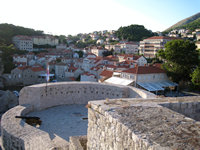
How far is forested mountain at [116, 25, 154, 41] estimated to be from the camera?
86.6 m

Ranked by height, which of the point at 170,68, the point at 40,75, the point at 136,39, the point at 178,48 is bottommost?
the point at 40,75

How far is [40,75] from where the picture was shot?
141 ft

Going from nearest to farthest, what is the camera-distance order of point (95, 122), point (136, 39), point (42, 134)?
point (95, 122), point (42, 134), point (136, 39)

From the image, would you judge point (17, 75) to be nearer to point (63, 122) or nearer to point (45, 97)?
point (45, 97)

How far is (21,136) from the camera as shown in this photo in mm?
7148

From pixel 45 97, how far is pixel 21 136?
397cm

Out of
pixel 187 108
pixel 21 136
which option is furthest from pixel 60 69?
pixel 187 108

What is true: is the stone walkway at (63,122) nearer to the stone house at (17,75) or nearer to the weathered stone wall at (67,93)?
the weathered stone wall at (67,93)

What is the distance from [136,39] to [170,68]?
60.8 metres

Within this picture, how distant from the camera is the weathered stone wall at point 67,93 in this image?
10602 millimetres

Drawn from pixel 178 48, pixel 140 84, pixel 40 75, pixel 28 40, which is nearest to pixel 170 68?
pixel 178 48

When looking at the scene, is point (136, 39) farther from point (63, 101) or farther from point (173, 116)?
point (173, 116)

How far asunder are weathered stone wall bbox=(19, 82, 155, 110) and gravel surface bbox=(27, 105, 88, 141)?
412mm

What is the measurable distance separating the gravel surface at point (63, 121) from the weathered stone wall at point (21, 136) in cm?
87
